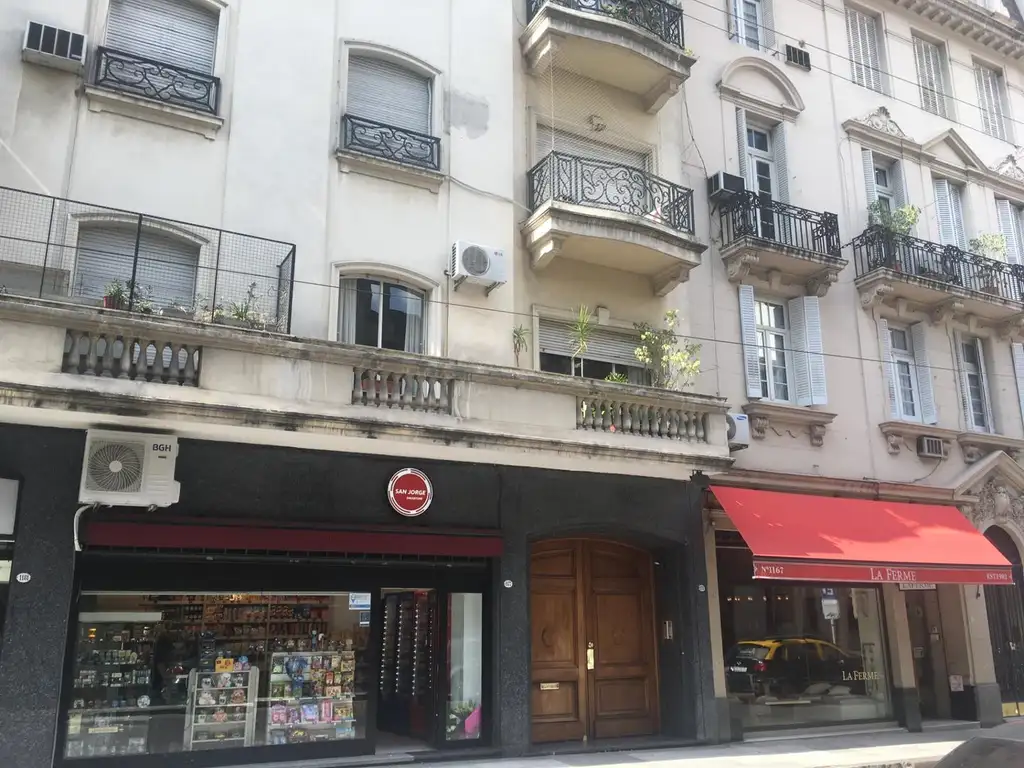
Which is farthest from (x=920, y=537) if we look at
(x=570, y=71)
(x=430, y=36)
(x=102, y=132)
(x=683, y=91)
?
(x=102, y=132)

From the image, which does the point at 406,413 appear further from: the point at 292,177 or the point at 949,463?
the point at 949,463

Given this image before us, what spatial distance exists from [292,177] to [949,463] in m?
12.5

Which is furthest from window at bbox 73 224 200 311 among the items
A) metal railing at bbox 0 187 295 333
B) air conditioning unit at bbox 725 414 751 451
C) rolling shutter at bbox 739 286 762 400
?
rolling shutter at bbox 739 286 762 400

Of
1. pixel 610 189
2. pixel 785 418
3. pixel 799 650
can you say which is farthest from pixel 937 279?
pixel 799 650

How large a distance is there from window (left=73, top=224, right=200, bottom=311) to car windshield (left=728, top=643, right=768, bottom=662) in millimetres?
9034

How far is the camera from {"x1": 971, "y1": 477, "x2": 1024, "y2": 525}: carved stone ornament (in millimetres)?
15625

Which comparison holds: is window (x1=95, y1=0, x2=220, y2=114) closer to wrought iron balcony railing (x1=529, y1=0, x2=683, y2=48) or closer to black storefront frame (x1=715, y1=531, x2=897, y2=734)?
wrought iron balcony railing (x1=529, y1=0, x2=683, y2=48)

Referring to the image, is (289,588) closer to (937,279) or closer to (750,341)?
(750,341)

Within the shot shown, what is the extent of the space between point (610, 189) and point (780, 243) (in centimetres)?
315

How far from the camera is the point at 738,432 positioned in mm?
12539

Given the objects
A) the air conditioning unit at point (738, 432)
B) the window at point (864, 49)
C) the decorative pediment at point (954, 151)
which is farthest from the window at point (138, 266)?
the decorative pediment at point (954, 151)

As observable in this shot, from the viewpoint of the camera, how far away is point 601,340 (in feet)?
42.0

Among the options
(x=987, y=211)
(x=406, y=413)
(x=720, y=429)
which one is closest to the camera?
(x=406, y=413)

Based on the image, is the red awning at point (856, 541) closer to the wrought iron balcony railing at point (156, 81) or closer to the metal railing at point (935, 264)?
the metal railing at point (935, 264)
